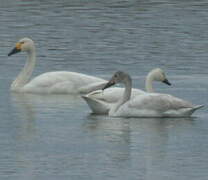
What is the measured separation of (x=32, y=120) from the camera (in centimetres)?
1719

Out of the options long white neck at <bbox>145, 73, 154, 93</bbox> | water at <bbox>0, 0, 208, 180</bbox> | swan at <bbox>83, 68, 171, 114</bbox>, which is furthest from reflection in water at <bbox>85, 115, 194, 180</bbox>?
long white neck at <bbox>145, 73, 154, 93</bbox>

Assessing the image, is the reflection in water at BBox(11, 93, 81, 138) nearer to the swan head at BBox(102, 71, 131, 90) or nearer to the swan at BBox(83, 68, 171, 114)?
the swan at BBox(83, 68, 171, 114)

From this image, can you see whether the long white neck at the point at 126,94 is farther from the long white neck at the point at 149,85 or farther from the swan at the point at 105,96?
the long white neck at the point at 149,85

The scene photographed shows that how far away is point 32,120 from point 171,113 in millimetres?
1853

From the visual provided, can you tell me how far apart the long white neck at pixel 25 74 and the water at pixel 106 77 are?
238 mm

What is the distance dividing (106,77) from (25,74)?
4.37 ft

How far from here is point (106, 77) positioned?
21516 millimetres

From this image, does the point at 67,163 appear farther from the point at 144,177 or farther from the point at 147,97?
the point at 147,97

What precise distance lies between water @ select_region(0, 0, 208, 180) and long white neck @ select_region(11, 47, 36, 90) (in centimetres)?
24

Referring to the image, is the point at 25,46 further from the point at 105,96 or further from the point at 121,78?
the point at 121,78

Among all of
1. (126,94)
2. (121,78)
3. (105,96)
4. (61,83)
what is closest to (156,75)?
(105,96)

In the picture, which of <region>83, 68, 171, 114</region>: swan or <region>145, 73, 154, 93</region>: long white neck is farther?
<region>145, 73, 154, 93</region>: long white neck

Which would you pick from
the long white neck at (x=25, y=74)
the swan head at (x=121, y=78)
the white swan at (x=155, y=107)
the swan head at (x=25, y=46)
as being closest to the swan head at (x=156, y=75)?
the swan head at (x=121, y=78)

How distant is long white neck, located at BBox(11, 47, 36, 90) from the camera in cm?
2078
